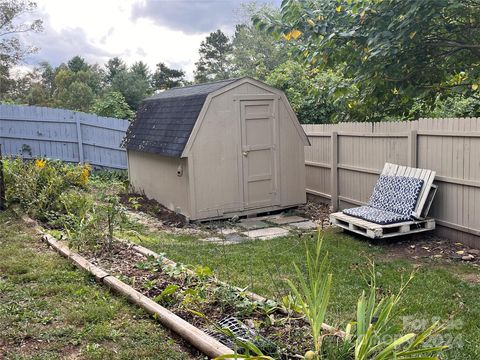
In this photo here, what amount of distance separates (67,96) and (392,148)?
2468cm

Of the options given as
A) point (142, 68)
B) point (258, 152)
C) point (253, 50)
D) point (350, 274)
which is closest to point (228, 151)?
point (258, 152)

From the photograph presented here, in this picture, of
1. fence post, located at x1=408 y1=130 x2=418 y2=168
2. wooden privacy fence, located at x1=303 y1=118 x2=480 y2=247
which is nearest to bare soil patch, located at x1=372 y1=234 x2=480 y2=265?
wooden privacy fence, located at x1=303 y1=118 x2=480 y2=247

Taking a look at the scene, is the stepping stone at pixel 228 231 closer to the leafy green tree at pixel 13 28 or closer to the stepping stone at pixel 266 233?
the stepping stone at pixel 266 233

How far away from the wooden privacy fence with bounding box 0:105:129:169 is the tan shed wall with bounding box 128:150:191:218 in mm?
2906

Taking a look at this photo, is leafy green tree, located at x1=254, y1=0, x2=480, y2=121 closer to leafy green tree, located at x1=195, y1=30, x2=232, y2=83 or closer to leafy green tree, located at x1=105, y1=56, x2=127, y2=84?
leafy green tree, located at x1=105, y1=56, x2=127, y2=84

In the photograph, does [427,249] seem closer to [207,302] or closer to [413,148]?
[413,148]

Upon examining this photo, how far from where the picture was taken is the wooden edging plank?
2777 millimetres

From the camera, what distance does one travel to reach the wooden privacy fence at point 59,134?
13.0m

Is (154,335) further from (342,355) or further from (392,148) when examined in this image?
(392,148)

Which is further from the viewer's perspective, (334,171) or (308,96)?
(308,96)

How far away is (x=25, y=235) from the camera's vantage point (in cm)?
598

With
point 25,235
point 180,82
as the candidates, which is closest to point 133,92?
point 180,82

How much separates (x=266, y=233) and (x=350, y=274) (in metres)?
2.40

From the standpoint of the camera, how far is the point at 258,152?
826 cm
